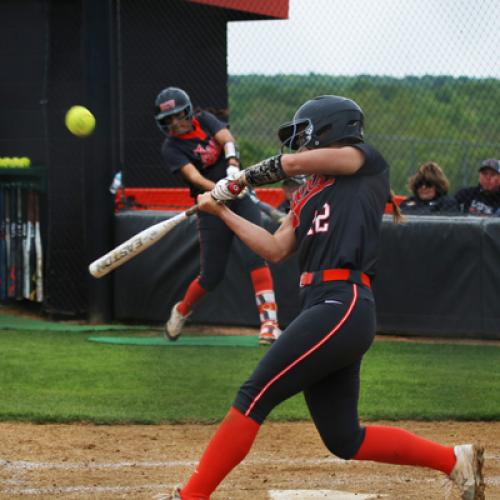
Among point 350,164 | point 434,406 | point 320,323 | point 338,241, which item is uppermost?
point 350,164

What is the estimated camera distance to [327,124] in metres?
3.77

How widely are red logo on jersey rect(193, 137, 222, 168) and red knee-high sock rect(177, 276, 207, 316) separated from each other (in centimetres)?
87

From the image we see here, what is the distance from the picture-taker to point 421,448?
3.71m

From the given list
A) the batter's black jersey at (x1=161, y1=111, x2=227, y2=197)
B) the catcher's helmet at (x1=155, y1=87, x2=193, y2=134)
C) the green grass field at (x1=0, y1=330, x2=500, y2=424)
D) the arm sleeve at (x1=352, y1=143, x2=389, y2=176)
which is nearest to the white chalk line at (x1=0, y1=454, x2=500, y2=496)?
the green grass field at (x1=0, y1=330, x2=500, y2=424)

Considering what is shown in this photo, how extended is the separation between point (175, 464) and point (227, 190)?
144 centimetres

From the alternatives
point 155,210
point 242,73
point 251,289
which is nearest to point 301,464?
point 251,289

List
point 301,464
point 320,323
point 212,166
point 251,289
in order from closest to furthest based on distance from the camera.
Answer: point 320,323, point 301,464, point 212,166, point 251,289

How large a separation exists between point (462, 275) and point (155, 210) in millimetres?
2963

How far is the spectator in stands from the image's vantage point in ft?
28.2

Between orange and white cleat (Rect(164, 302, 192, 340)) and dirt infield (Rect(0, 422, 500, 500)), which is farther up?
dirt infield (Rect(0, 422, 500, 500))

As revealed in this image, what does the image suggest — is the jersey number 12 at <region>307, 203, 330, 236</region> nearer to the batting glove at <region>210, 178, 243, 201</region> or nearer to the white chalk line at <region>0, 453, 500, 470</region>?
the batting glove at <region>210, 178, 243, 201</region>

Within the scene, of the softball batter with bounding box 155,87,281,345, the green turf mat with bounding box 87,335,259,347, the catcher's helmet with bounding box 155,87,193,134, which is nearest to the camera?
the catcher's helmet with bounding box 155,87,193,134

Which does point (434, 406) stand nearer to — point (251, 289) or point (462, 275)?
point (462, 275)

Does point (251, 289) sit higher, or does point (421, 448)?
point (421, 448)
